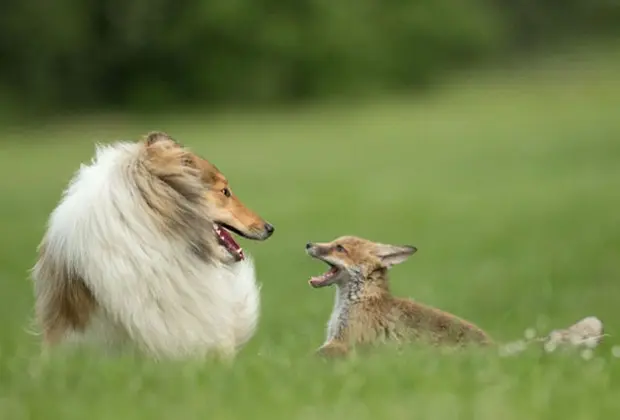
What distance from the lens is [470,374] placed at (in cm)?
713

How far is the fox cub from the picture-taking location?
8.78 m

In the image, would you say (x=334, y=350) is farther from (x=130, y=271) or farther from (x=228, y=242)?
(x=130, y=271)

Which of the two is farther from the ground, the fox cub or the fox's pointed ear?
the fox's pointed ear

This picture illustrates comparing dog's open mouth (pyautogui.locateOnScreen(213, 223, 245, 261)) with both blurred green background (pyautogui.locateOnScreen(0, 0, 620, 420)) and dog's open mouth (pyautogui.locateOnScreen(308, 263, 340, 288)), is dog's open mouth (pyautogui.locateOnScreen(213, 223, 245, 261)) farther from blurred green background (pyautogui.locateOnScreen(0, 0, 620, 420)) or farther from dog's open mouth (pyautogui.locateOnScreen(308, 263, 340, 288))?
dog's open mouth (pyautogui.locateOnScreen(308, 263, 340, 288))

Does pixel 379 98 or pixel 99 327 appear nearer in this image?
pixel 99 327

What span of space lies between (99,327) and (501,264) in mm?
9466

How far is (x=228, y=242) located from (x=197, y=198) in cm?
52

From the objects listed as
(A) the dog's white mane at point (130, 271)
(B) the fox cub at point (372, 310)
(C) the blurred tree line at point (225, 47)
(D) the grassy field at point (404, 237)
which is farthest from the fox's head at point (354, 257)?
(C) the blurred tree line at point (225, 47)

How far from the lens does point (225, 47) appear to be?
49.9 meters

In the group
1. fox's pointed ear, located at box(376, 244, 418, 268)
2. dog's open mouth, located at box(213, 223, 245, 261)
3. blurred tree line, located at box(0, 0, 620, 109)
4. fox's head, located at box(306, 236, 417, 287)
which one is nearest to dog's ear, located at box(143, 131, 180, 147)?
dog's open mouth, located at box(213, 223, 245, 261)

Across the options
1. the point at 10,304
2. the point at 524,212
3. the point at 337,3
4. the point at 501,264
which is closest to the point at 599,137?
the point at 524,212

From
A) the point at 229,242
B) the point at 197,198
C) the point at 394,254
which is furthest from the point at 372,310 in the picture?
the point at 197,198

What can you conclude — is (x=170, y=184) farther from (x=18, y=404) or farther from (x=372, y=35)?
(x=372, y=35)

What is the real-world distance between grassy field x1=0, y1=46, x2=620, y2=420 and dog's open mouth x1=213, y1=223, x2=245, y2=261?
75 centimetres
